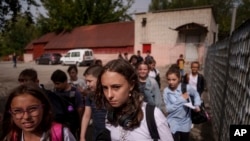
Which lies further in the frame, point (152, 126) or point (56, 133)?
point (56, 133)

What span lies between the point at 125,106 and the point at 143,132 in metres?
0.23

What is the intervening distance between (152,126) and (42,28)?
48618 mm

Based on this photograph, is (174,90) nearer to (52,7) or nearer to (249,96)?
(249,96)

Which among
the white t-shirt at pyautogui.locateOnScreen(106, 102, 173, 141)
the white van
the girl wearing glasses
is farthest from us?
the white van

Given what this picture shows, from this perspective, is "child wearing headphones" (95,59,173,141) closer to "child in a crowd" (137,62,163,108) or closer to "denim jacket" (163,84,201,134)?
"denim jacket" (163,84,201,134)

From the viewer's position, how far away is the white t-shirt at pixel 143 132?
2201 mm

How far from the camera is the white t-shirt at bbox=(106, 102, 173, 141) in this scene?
220 cm

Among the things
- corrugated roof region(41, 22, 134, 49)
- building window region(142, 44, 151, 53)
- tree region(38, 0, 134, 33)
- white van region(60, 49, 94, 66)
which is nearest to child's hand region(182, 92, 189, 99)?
white van region(60, 49, 94, 66)

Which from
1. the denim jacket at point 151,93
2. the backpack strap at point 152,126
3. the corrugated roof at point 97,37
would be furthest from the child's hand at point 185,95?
the corrugated roof at point 97,37

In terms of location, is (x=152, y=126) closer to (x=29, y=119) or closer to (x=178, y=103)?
(x=29, y=119)

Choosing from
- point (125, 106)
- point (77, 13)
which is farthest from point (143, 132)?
point (77, 13)

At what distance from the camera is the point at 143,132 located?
224 centimetres

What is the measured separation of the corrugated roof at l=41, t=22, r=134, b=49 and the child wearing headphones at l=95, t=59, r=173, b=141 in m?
31.9

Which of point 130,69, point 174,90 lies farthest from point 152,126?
point 174,90
